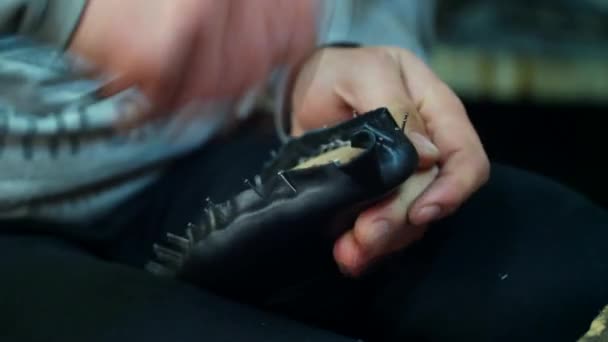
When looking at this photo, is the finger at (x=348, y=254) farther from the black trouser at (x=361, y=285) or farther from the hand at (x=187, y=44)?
the hand at (x=187, y=44)

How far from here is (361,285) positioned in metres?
0.44

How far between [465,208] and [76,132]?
0.20 metres

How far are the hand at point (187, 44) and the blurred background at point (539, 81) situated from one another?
67cm

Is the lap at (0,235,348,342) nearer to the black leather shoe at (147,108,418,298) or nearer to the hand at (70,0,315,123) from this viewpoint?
the black leather shoe at (147,108,418,298)

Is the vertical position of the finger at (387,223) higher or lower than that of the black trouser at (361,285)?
higher

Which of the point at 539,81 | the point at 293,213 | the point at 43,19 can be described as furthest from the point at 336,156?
the point at 539,81

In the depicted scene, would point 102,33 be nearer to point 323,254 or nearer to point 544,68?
point 323,254

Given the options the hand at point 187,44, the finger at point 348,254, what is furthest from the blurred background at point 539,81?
the hand at point 187,44

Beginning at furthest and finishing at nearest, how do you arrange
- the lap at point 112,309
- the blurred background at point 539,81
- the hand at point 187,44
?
the blurred background at point 539,81 < the lap at point 112,309 < the hand at point 187,44

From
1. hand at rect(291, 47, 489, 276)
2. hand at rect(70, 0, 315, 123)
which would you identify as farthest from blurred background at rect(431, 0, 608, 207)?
hand at rect(70, 0, 315, 123)

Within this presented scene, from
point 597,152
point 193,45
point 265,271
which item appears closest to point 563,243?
point 265,271

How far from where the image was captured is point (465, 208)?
0.46 meters

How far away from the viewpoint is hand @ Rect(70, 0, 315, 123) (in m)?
0.24

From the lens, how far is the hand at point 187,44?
0.24 m
